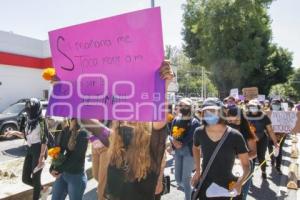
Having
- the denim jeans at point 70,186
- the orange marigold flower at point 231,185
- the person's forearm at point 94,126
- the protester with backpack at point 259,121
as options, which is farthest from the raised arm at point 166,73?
the protester with backpack at point 259,121

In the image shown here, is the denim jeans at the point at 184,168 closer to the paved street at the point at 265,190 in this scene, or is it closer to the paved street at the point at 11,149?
the paved street at the point at 265,190

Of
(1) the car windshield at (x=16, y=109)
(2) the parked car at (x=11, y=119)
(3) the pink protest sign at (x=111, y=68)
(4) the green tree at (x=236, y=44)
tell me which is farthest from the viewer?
(4) the green tree at (x=236, y=44)

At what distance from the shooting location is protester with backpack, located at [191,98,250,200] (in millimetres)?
3344

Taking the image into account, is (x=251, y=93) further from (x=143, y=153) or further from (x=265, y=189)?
(x=143, y=153)

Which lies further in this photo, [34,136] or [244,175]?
[34,136]

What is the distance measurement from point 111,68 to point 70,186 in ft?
5.16

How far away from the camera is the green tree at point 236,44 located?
3048 centimetres

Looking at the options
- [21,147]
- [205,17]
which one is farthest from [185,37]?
[21,147]

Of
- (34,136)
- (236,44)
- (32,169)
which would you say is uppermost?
(236,44)

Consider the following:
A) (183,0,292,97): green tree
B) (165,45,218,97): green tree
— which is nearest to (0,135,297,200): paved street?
(183,0,292,97): green tree

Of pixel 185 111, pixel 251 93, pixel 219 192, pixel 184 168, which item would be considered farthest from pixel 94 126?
pixel 251 93

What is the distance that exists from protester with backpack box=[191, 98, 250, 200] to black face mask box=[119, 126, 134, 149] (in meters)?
1.18

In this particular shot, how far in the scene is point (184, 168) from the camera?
4996mm

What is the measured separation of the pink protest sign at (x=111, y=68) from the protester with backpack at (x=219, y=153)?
119 cm
